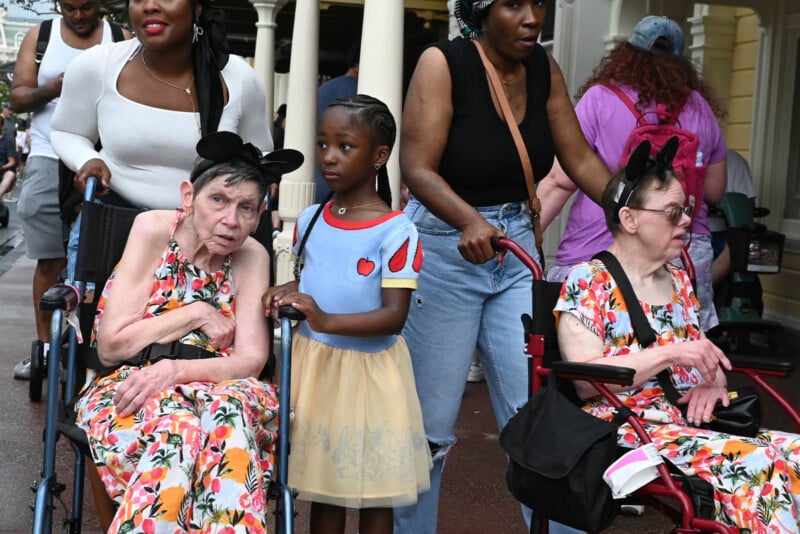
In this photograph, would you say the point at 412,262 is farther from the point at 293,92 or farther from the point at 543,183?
the point at 293,92

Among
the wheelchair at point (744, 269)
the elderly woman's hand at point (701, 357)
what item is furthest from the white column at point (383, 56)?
the elderly woman's hand at point (701, 357)

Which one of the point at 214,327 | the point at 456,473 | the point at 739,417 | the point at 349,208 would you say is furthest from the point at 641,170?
the point at 456,473

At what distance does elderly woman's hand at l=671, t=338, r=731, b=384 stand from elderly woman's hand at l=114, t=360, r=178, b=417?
151 centimetres

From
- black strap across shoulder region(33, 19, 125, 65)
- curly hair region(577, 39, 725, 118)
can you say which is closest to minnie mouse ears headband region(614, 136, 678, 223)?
curly hair region(577, 39, 725, 118)

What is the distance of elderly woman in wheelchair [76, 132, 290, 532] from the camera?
3.22 metres

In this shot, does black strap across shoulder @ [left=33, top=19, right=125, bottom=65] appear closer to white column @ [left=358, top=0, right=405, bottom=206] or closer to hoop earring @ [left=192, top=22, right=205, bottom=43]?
white column @ [left=358, top=0, right=405, bottom=206]

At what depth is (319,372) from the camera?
3.70 meters

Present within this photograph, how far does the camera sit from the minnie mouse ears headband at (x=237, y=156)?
12.1ft

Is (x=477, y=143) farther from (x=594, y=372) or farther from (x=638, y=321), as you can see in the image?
(x=594, y=372)

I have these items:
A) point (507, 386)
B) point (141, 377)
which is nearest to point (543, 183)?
point (507, 386)

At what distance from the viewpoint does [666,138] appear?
15.5 feet

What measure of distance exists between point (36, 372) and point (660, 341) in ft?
13.3

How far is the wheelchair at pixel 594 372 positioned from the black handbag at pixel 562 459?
0.18ft

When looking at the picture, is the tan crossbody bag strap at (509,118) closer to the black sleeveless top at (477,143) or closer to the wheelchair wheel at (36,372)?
the black sleeveless top at (477,143)
